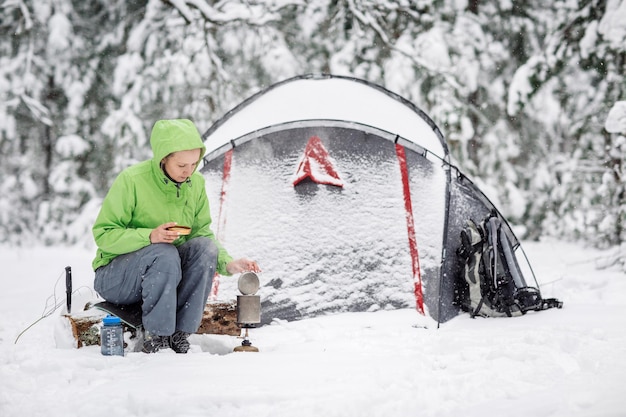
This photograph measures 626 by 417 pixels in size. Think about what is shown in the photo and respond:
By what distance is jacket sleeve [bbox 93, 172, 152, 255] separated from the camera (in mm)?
2934

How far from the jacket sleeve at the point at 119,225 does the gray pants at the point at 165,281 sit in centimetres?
8

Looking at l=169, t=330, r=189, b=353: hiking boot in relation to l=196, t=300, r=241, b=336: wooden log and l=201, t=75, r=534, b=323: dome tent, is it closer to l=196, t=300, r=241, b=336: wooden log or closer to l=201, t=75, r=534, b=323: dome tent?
l=196, t=300, r=241, b=336: wooden log

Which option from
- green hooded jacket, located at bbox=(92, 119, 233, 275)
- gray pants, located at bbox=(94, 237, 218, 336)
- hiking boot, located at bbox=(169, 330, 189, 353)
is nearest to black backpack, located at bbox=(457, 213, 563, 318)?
green hooded jacket, located at bbox=(92, 119, 233, 275)

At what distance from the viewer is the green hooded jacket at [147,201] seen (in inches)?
116

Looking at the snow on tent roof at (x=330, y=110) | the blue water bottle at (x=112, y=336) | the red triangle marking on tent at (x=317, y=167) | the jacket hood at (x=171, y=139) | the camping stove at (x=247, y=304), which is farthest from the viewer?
the snow on tent roof at (x=330, y=110)

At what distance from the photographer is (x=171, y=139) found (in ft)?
9.95

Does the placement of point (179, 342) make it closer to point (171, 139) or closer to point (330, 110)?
point (171, 139)

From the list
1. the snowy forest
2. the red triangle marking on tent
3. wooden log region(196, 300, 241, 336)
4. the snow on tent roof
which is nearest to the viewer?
wooden log region(196, 300, 241, 336)

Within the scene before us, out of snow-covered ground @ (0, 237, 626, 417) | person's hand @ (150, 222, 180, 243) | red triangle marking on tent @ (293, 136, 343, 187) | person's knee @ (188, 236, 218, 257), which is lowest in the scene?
snow-covered ground @ (0, 237, 626, 417)

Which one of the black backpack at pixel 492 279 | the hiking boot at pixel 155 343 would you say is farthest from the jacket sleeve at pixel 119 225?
the black backpack at pixel 492 279

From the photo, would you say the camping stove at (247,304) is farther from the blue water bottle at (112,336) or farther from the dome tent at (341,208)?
the dome tent at (341,208)

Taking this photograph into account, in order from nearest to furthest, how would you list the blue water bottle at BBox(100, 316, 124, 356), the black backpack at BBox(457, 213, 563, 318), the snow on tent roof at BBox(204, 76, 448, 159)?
1. the blue water bottle at BBox(100, 316, 124, 356)
2. the black backpack at BBox(457, 213, 563, 318)
3. the snow on tent roof at BBox(204, 76, 448, 159)

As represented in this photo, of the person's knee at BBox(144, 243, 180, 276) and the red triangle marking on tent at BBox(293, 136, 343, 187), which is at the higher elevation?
the red triangle marking on tent at BBox(293, 136, 343, 187)

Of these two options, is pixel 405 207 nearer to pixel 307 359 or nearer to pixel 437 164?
pixel 437 164
